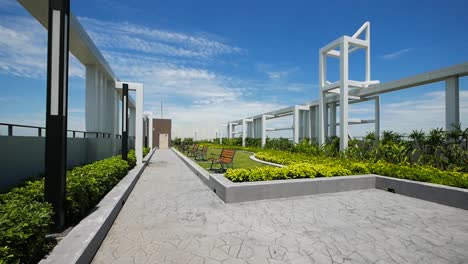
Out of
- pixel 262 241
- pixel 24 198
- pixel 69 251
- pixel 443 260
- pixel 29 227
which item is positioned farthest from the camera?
pixel 262 241

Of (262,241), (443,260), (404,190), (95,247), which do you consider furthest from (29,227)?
(404,190)

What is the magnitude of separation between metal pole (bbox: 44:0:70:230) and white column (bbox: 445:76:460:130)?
12.8 metres

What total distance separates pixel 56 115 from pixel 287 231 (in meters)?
3.55

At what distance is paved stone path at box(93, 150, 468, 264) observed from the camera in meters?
2.94

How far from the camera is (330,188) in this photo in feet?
20.7

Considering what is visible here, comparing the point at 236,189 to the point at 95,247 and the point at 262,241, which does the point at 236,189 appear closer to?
the point at 262,241

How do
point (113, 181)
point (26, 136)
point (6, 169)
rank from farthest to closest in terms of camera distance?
point (113, 181) → point (26, 136) → point (6, 169)

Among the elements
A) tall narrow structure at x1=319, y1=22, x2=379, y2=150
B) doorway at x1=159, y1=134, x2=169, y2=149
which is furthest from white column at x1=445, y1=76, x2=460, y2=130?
doorway at x1=159, y1=134, x2=169, y2=149

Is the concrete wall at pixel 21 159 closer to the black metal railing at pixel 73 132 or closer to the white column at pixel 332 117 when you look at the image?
the black metal railing at pixel 73 132

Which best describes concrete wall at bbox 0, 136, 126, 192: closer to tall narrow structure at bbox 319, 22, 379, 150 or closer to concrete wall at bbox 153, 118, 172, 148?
tall narrow structure at bbox 319, 22, 379, 150

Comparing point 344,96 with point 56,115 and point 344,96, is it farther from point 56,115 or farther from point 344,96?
point 56,115

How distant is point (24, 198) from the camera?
3.11 meters

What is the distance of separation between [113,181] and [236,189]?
9.71 ft

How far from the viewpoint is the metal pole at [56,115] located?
324cm
